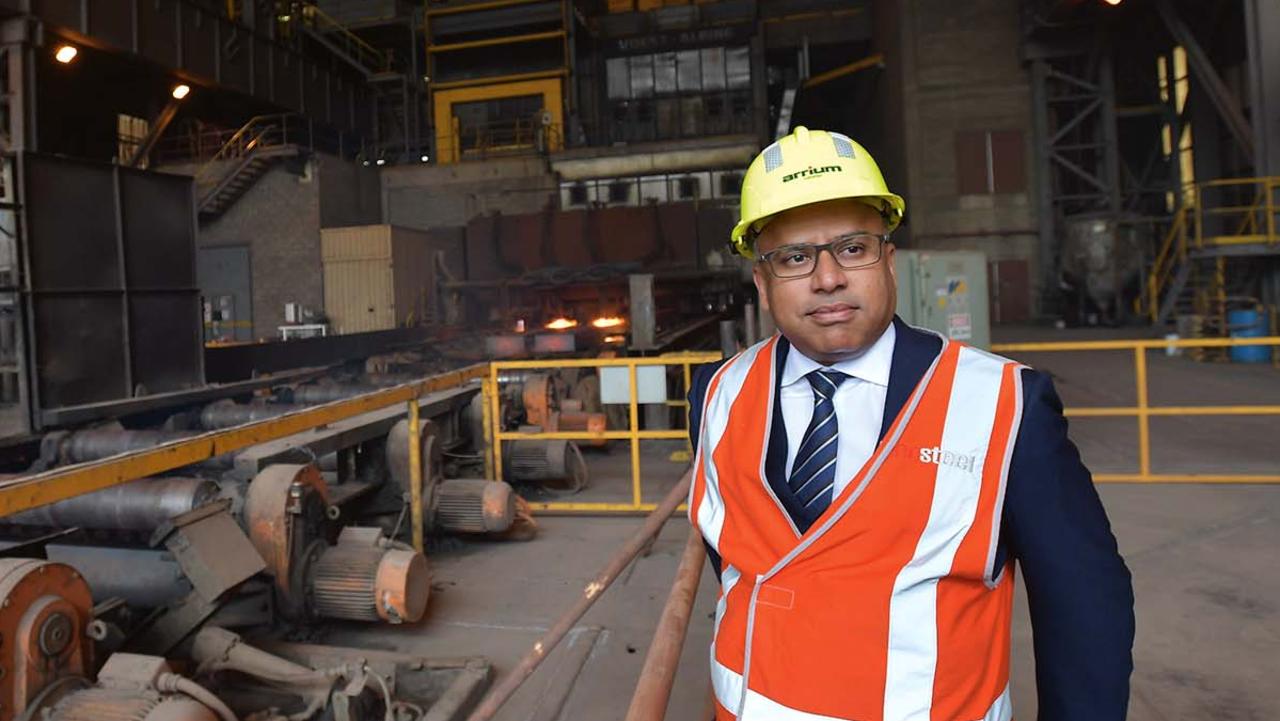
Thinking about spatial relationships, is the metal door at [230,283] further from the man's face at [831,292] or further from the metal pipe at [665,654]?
the man's face at [831,292]

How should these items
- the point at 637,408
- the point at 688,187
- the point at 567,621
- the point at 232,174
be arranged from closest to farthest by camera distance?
the point at 567,621 → the point at 637,408 → the point at 688,187 → the point at 232,174

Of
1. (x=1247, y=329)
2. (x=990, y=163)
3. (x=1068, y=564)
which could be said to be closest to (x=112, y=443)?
(x=1068, y=564)

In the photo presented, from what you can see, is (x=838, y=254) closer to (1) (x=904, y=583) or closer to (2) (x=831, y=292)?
(2) (x=831, y=292)

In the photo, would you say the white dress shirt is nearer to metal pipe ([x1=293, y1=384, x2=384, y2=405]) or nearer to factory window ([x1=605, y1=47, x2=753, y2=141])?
metal pipe ([x1=293, y1=384, x2=384, y2=405])

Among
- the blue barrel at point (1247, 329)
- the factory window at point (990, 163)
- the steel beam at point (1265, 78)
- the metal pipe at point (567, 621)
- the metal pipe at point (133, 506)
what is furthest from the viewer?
the factory window at point (990, 163)

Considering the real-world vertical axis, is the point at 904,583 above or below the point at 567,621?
above

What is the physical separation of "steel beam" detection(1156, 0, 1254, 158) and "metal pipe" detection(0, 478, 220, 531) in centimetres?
1854

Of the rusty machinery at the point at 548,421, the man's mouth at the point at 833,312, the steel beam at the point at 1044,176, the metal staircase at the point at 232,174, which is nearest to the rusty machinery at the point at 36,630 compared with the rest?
the man's mouth at the point at 833,312

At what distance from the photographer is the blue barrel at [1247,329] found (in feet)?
41.6

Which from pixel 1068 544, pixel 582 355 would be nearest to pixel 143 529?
pixel 1068 544

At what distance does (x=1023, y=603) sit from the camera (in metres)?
4.09

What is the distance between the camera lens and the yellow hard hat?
1.46 m

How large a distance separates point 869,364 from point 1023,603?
3388mm

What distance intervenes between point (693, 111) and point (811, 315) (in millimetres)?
25448
